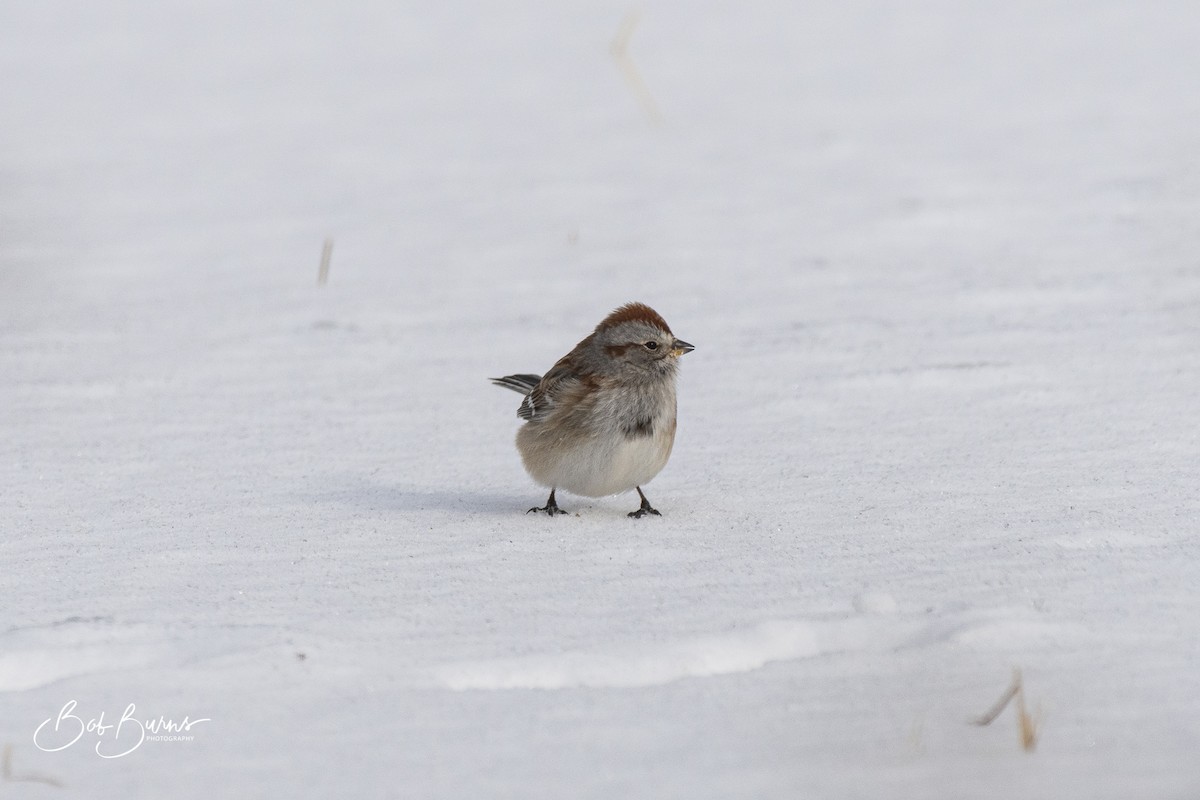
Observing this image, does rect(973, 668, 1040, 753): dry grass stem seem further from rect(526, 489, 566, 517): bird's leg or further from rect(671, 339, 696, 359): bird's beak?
rect(671, 339, 696, 359): bird's beak

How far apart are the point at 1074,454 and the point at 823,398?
1132 mm

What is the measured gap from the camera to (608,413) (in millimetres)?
4785

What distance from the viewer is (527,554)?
4.18 m

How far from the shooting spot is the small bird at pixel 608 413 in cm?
472

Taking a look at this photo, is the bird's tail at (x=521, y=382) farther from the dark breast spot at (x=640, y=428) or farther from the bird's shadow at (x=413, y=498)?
the dark breast spot at (x=640, y=428)

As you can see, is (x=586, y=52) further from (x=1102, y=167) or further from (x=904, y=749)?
(x=904, y=749)

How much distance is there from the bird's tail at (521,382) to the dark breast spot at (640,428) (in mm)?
590

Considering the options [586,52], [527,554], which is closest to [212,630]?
[527,554]

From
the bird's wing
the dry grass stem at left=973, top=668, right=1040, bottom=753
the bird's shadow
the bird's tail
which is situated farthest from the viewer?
the bird's tail

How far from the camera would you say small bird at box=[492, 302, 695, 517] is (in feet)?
15.5

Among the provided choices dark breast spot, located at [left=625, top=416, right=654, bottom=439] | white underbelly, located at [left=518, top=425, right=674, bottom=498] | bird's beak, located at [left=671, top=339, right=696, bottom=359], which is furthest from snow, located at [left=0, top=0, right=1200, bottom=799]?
bird's beak, located at [left=671, top=339, right=696, bottom=359]

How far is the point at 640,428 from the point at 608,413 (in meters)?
0.12

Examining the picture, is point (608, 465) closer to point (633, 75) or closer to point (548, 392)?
point (548, 392)

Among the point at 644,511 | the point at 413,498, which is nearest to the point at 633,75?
the point at 413,498
